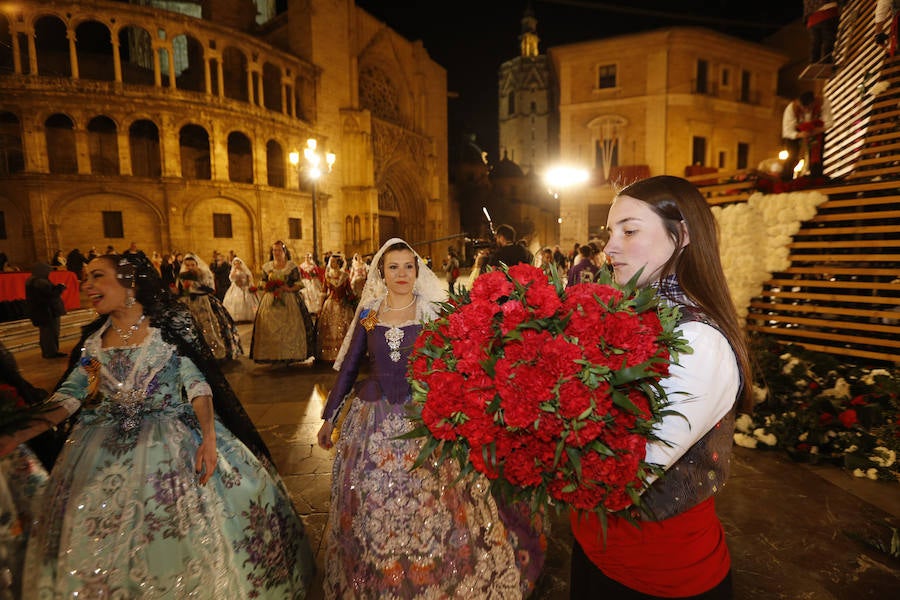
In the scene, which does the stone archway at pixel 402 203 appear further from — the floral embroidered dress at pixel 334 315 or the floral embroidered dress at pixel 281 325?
the floral embroidered dress at pixel 281 325

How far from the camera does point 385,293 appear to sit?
328cm

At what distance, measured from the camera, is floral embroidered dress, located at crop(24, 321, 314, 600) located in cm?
214

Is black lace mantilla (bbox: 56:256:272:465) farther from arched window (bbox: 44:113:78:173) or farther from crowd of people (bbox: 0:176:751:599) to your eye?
arched window (bbox: 44:113:78:173)

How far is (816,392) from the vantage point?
14.7 ft

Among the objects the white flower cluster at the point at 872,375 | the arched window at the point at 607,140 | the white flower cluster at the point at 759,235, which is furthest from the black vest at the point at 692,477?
the arched window at the point at 607,140

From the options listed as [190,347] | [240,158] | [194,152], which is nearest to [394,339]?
[190,347]

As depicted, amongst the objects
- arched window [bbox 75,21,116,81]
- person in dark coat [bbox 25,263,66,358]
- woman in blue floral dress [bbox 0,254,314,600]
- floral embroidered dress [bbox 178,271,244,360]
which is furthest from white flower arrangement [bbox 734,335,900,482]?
arched window [bbox 75,21,116,81]

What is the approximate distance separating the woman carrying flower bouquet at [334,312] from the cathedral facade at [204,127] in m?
8.69

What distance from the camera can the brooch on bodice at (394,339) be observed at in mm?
2852

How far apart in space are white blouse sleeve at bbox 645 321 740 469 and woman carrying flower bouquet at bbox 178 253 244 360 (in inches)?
340

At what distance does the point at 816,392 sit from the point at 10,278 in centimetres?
1705

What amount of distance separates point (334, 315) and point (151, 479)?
621cm

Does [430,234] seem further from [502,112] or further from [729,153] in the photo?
[502,112]

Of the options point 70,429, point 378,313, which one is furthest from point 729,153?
point 70,429
